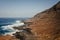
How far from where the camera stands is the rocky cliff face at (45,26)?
355 cm

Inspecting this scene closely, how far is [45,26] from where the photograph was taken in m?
3.64

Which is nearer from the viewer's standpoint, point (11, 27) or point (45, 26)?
point (11, 27)

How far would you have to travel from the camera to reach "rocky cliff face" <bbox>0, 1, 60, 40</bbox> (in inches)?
140

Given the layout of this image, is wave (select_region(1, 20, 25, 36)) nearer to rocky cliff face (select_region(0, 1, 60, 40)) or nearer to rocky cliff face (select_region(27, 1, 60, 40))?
rocky cliff face (select_region(0, 1, 60, 40))

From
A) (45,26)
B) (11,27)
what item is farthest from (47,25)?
(11,27)

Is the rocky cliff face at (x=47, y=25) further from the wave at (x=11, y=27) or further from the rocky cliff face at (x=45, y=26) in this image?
the wave at (x=11, y=27)

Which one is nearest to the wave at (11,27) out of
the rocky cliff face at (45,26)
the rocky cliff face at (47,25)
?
the rocky cliff face at (45,26)

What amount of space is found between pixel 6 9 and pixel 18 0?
0.39m

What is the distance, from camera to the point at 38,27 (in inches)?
143

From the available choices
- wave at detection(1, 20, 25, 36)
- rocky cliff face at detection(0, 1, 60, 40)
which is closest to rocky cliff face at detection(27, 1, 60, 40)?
rocky cliff face at detection(0, 1, 60, 40)

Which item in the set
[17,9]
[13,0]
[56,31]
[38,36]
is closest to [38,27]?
[38,36]

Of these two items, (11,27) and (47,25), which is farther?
(47,25)

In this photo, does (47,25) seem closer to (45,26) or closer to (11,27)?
(45,26)

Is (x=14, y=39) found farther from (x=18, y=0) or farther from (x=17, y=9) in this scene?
(x=18, y=0)
